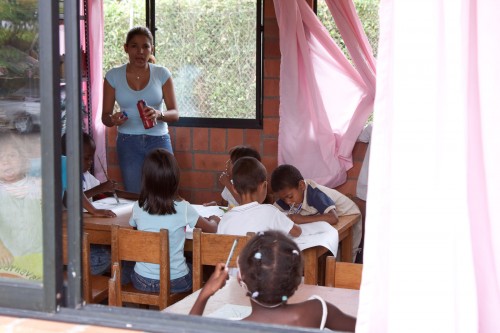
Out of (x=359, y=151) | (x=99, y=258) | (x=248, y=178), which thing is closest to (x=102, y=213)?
(x=99, y=258)

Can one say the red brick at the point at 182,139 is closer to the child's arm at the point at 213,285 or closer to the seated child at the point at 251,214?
the seated child at the point at 251,214

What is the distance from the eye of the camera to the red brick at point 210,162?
19.6 feet

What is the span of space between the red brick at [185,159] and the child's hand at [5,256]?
13.1ft

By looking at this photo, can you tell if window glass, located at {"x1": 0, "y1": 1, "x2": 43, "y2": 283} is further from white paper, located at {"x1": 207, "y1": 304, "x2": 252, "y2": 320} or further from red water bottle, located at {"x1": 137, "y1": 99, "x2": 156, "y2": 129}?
red water bottle, located at {"x1": 137, "y1": 99, "x2": 156, "y2": 129}

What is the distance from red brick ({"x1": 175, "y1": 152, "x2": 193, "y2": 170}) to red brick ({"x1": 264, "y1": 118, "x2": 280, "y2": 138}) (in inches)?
25.5

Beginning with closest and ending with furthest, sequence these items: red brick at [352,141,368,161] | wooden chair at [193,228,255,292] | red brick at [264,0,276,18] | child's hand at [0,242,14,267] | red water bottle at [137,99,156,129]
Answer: child's hand at [0,242,14,267] < wooden chair at [193,228,255,292] < red water bottle at [137,99,156,129] < red brick at [352,141,368,161] < red brick at [264,0,276,18]

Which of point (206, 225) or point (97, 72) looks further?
point (97, 72)

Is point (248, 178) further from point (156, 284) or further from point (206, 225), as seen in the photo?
point (156, 284)

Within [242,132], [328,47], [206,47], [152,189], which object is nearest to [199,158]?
[242,132]

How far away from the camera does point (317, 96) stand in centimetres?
545

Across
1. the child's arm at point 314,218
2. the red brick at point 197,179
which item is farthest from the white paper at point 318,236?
the red brick at point 197,179

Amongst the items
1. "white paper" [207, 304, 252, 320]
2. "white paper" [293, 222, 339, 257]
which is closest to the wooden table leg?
"white paper" [293, 222, 339, 257]

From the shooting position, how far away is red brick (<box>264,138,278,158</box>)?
5.78m

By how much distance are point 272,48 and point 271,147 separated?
71cm
